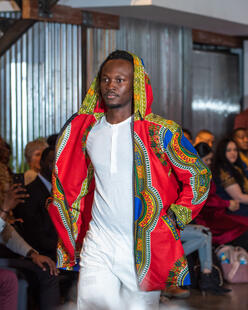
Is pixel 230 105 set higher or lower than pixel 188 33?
lower

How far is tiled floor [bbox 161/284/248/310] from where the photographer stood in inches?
179

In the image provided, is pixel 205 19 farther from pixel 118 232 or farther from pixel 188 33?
pixel 118 232

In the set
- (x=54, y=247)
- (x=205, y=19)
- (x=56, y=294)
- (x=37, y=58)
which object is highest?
(x=205, y=19)

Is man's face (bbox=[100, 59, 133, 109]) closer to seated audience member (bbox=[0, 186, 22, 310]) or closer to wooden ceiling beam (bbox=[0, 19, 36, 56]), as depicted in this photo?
seated audience member (bbox=[0, 186, 22, 310])

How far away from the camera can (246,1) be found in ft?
25.6

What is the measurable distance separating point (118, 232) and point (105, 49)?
511 cm

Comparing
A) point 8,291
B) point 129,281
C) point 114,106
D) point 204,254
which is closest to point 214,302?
point 204,254

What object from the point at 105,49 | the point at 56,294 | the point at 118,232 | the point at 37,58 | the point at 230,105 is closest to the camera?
the point at 118,232

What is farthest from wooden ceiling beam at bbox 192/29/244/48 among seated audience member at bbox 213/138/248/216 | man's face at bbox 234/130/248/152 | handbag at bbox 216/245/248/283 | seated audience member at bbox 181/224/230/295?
seated audience member at bbox 181/224/230/295

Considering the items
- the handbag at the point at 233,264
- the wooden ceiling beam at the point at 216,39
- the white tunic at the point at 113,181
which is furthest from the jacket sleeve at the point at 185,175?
the wooden ceiling beam at the point at 216,39

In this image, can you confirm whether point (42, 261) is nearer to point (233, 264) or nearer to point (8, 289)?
point (8, 289)

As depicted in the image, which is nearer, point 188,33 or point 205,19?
point 205,19

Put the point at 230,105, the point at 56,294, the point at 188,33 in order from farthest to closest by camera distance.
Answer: the point at 230,105
the point at 188,33
the point at 56,294

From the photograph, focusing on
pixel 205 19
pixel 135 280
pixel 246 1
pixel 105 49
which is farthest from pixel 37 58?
pixel 135 280
